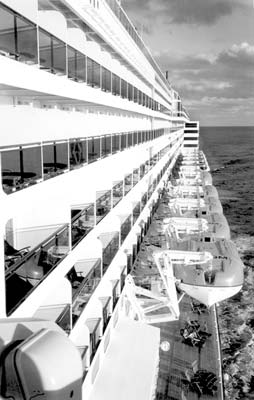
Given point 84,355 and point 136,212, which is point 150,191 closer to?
point 136,212

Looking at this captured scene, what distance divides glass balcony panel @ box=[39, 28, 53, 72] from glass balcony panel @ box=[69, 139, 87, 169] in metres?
1.90

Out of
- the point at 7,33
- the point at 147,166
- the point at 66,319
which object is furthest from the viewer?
the point at 147,166

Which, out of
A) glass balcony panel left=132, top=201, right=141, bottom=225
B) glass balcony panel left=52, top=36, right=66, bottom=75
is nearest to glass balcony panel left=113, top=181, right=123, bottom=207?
glass balcony panel left=132, top=201, right=141, bottom=225

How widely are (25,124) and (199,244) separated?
13547 millimetres

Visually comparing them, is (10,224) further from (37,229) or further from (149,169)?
(149,169)

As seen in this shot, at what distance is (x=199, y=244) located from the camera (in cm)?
1942

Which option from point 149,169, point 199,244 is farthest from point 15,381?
A: point 149,169

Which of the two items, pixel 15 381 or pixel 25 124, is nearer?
pixel 15 381

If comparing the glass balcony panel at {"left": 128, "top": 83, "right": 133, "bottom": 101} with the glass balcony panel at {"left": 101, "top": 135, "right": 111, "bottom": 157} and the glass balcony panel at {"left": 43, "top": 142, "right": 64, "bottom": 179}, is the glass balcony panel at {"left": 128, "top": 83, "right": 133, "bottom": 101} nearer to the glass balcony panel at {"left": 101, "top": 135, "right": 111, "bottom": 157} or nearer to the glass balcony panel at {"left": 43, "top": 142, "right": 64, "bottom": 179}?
the glass balcony panel at {"left": 101, "top": 135, "right": 111, "bottom": 157}

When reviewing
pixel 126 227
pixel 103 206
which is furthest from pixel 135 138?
pixel 103 206

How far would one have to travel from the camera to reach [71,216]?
9.84m

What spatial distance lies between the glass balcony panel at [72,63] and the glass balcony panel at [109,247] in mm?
4962

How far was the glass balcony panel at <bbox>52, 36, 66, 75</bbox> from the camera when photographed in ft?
23.7

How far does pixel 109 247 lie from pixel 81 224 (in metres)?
2.80
